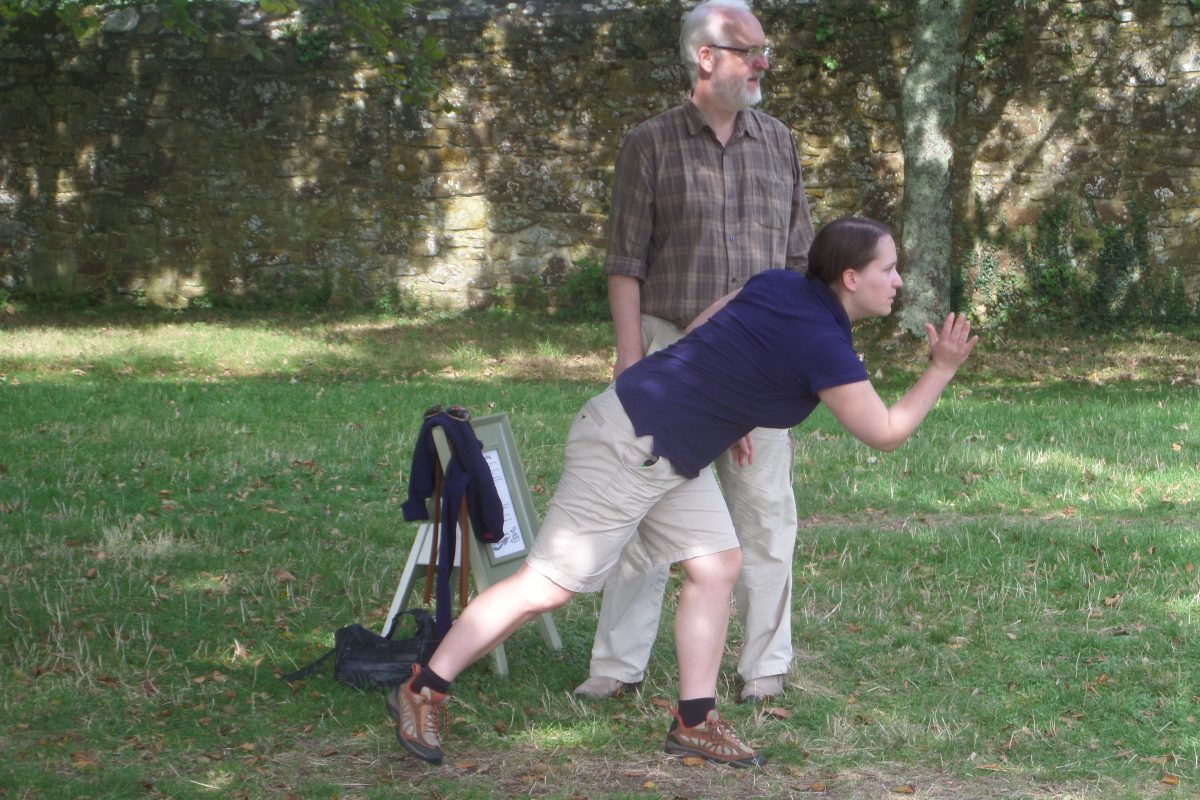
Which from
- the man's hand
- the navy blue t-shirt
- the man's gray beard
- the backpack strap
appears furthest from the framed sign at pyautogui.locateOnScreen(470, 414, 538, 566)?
the man's gray beard

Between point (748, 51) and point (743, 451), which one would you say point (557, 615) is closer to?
point (743, 451)

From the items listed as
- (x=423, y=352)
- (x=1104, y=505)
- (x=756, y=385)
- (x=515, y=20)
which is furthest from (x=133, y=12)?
(x=756, y=385)

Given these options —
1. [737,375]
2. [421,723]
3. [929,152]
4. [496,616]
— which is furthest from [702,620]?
[929,152]

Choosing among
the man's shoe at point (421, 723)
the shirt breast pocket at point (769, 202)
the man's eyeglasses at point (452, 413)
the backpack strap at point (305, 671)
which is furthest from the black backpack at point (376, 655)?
the shirt breast pocket at point (769, 202)

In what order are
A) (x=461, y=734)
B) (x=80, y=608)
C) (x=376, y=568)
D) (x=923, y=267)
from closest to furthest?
1. (x=461, y=734)
2. (x=80, y=608)
3. (x=376, y=568)
4. (x=923, y=267)

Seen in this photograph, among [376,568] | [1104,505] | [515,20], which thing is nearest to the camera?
[376,568]

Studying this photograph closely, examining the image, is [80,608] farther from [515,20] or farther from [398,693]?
[515,20]

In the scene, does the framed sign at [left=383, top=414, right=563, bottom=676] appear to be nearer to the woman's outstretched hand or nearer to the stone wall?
the woman's outstretched hand

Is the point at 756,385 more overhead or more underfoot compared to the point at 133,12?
more underfoot

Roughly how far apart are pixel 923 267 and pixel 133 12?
29.8 ft

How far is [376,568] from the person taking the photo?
18.3ft

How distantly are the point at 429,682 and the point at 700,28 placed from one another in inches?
84.3

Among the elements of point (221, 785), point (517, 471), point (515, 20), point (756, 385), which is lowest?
point (221, 785)

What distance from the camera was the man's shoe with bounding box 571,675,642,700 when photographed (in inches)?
167
